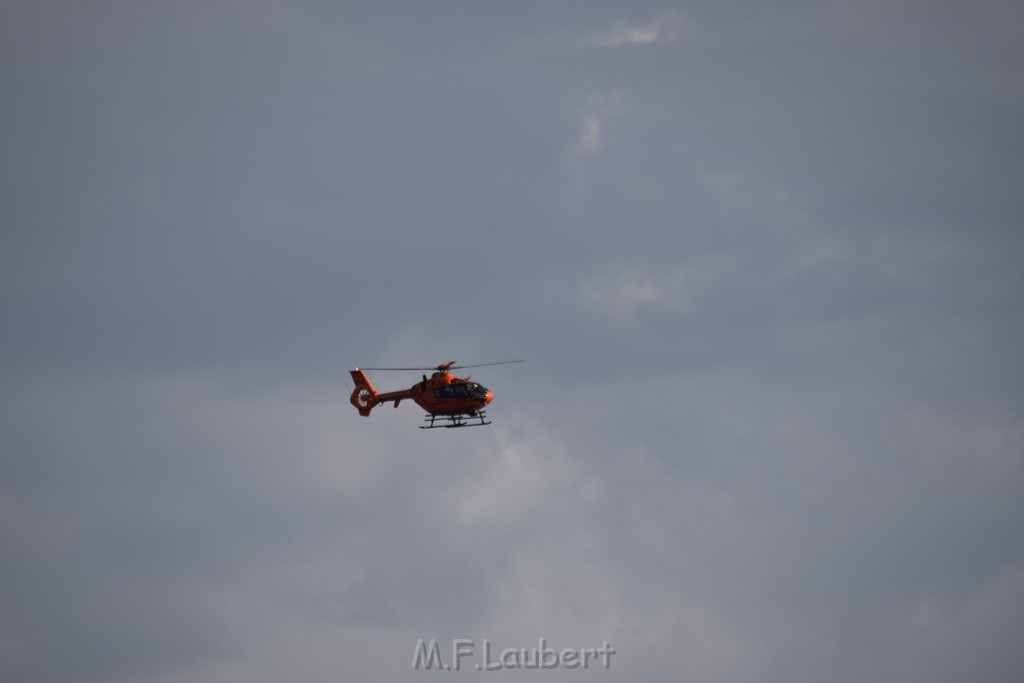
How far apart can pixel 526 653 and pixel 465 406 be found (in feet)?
67.7

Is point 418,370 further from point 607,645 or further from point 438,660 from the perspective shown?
point 607,645

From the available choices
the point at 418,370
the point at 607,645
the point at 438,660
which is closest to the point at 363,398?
the point at 418,370

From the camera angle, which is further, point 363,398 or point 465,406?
point 363,398

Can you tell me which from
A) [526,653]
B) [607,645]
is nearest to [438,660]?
[526,653]

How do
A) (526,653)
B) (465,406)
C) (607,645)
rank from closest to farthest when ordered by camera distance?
1. (465,406)
2. (526,653)
3. (607,645)

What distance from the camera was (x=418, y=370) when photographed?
108 meters

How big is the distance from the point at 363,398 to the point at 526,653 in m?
22.9

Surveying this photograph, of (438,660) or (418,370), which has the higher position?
(418,370)

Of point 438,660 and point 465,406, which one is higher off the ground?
point 465,406

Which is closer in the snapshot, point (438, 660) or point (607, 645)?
point (438, 660)

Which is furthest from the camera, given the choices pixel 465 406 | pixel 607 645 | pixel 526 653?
pixel 607 645

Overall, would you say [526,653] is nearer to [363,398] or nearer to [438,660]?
[438,660]

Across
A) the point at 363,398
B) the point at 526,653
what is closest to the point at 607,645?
the point at 526,653

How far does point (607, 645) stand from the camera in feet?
472
